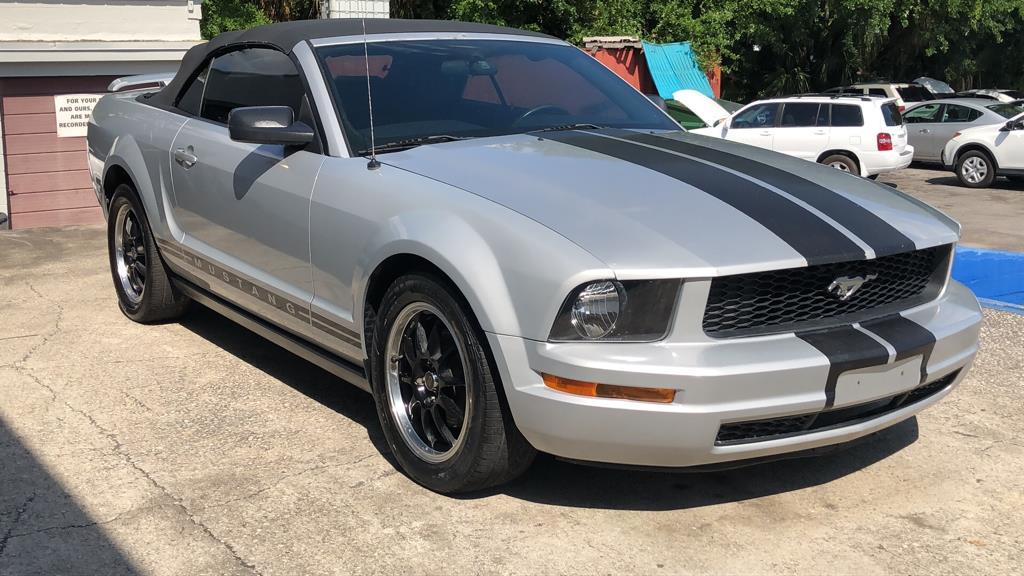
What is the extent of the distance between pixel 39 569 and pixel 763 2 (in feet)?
88.9

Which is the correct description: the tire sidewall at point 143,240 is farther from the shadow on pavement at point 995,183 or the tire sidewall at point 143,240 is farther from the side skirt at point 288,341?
the shadow on pavement at point 995,183

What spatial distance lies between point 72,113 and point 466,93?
804 centimetres

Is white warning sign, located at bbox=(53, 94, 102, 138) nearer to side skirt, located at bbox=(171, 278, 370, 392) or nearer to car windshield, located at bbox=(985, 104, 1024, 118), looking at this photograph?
side skirt, located at bbox=(171, 278, 370, 392)

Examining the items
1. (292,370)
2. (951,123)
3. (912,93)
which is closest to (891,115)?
(951,123)

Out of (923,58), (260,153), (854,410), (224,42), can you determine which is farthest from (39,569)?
(923,58)

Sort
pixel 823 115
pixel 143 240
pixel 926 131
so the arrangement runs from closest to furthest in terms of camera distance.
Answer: pixel 143 240
pixel 823 115
pixel 926 131

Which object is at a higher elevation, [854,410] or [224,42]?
[224,42]

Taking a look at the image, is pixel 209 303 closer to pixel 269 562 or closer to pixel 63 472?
pixel 63 472

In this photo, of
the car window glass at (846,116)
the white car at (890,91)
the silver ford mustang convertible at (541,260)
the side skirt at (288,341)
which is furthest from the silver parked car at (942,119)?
the side skirt at (288,341)

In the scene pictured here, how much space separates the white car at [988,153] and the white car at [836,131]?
1380 mm

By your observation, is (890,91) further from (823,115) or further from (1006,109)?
(823,115)

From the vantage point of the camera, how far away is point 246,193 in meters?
4.77

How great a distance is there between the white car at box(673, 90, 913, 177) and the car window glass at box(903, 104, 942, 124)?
11.3 ft

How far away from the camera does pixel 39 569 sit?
3385 mm
